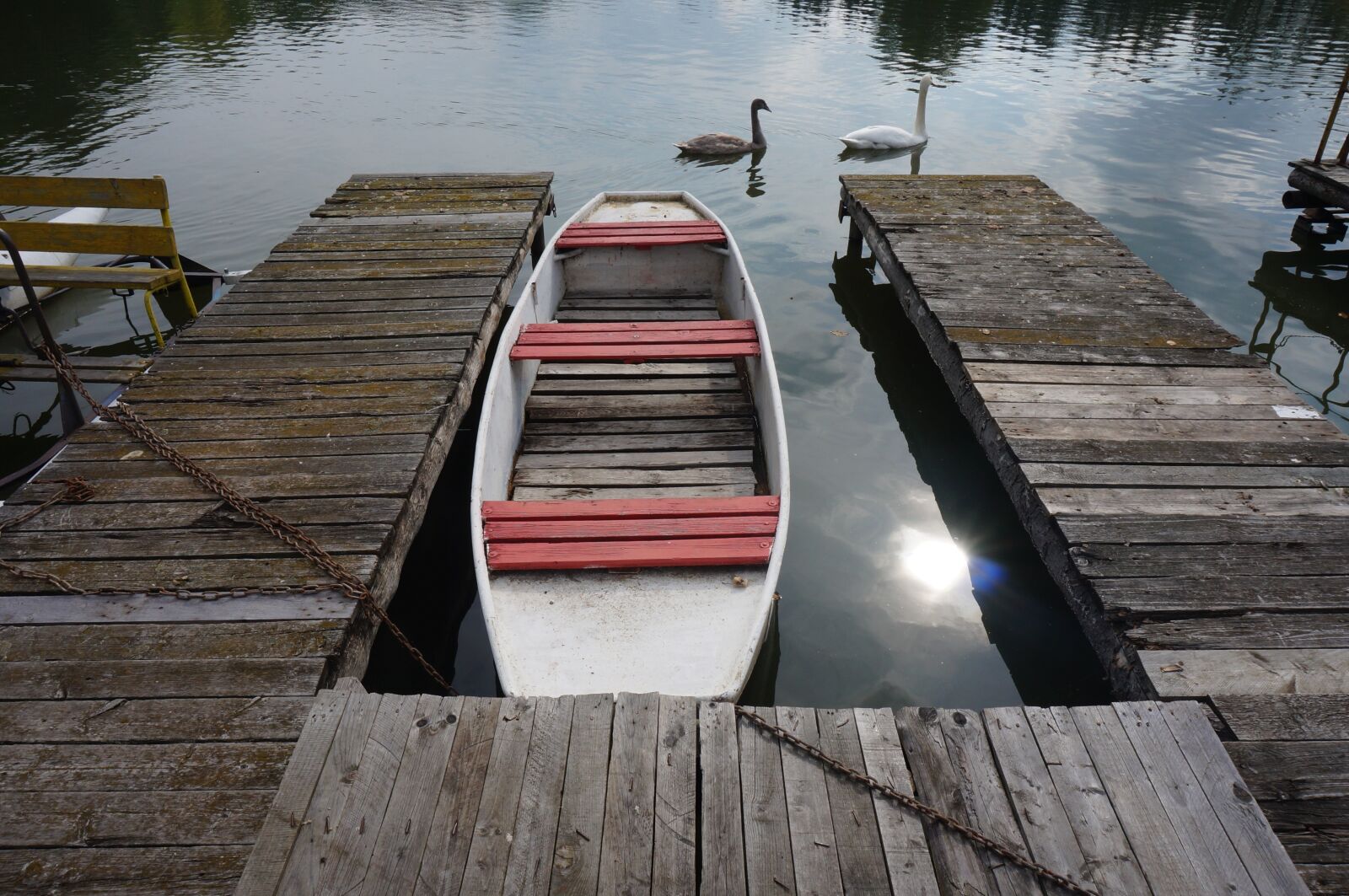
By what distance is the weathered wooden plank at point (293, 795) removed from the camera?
2.51 m

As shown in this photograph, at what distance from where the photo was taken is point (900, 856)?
259cm

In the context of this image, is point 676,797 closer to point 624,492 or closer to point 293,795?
point 293,795

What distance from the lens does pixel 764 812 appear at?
272 centimetres

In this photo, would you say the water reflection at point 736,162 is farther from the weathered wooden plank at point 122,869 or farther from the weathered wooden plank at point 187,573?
the weathered wooden plank at point 122,869

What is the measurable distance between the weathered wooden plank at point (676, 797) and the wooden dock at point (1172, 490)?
2.08 metres

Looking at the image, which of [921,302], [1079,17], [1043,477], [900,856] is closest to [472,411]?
[921,302]

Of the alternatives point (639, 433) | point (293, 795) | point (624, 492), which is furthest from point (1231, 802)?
point (639, 433)

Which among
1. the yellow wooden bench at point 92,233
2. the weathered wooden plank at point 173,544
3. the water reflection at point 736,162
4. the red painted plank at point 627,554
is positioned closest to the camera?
the weathered wooden plank at point 173,544

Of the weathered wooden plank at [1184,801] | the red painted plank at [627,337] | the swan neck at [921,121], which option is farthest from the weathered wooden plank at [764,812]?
the swan neck at [921,121]

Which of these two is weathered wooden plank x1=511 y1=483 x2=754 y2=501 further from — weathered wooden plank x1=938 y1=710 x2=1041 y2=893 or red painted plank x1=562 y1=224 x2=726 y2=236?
red painted plank x1=562 y1=224 x2=726 y2=236

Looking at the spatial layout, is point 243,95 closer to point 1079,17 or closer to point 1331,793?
point 1331,793

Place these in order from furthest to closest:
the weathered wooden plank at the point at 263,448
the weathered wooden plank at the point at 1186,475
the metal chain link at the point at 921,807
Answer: the weathered wooden plank at the point at 263,448 → the weathered wooden plank at the point at 1186,475 → the metal chain link at the point at 921,807

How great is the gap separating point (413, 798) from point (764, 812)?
1268 millimetres

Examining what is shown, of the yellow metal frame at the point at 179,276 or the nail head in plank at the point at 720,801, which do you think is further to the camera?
the yellow metal frame at the point at 179,276
